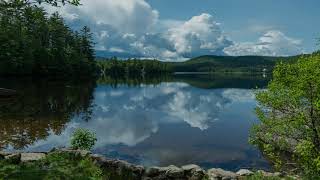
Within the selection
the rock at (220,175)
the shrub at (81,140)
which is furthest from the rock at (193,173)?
the shrub at (81,140)

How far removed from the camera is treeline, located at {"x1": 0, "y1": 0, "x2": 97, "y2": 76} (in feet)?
350


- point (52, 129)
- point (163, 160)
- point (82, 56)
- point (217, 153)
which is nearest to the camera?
point (163, 160)

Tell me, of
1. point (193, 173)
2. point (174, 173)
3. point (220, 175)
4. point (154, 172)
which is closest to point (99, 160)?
point (154, 172)

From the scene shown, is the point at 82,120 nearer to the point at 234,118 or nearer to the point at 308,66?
the point at 234,118

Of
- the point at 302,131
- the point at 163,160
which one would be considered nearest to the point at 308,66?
the point at 302,131

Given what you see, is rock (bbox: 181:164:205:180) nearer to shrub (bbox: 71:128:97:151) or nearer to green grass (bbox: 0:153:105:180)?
green grass (bbox: 0:153:105:180)

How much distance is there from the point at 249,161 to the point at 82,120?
2364 cm

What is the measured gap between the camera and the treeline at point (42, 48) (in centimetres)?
10660

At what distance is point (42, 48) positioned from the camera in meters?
123

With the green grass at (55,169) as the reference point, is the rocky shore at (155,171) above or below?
below

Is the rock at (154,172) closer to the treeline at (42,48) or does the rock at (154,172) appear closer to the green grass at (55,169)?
the green grass at (55,169)

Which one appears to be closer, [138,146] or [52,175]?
[52,175]

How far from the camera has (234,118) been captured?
5997 centimetres

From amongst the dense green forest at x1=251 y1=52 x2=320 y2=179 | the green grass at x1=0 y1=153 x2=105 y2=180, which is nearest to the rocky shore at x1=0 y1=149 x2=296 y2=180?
the green grass at x1=0 y1=153 x2=105 y2=180
